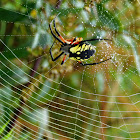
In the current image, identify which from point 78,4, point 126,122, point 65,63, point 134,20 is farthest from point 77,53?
point 126,122

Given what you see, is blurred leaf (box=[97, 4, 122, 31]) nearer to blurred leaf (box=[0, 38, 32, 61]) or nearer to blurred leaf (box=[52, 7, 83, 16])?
blurred leaf (box=[52, 7, 83, 16])

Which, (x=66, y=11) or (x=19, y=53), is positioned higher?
(x=66, y=11)

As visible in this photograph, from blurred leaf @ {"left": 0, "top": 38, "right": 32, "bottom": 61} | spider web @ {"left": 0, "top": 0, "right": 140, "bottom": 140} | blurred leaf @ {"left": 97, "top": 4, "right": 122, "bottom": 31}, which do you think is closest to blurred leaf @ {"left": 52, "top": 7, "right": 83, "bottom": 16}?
spider web @ {"left": 0, "top": 0, "right": 140, "bottom": 140}

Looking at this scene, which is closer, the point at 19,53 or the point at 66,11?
the point at 66,11

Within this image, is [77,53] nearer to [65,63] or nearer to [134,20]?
[65,63]

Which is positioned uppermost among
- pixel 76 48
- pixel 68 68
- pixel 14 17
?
pixel 14 17

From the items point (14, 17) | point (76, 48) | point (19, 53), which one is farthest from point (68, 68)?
point (14, 17)

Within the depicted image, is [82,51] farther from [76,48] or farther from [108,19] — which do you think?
[108,19]
